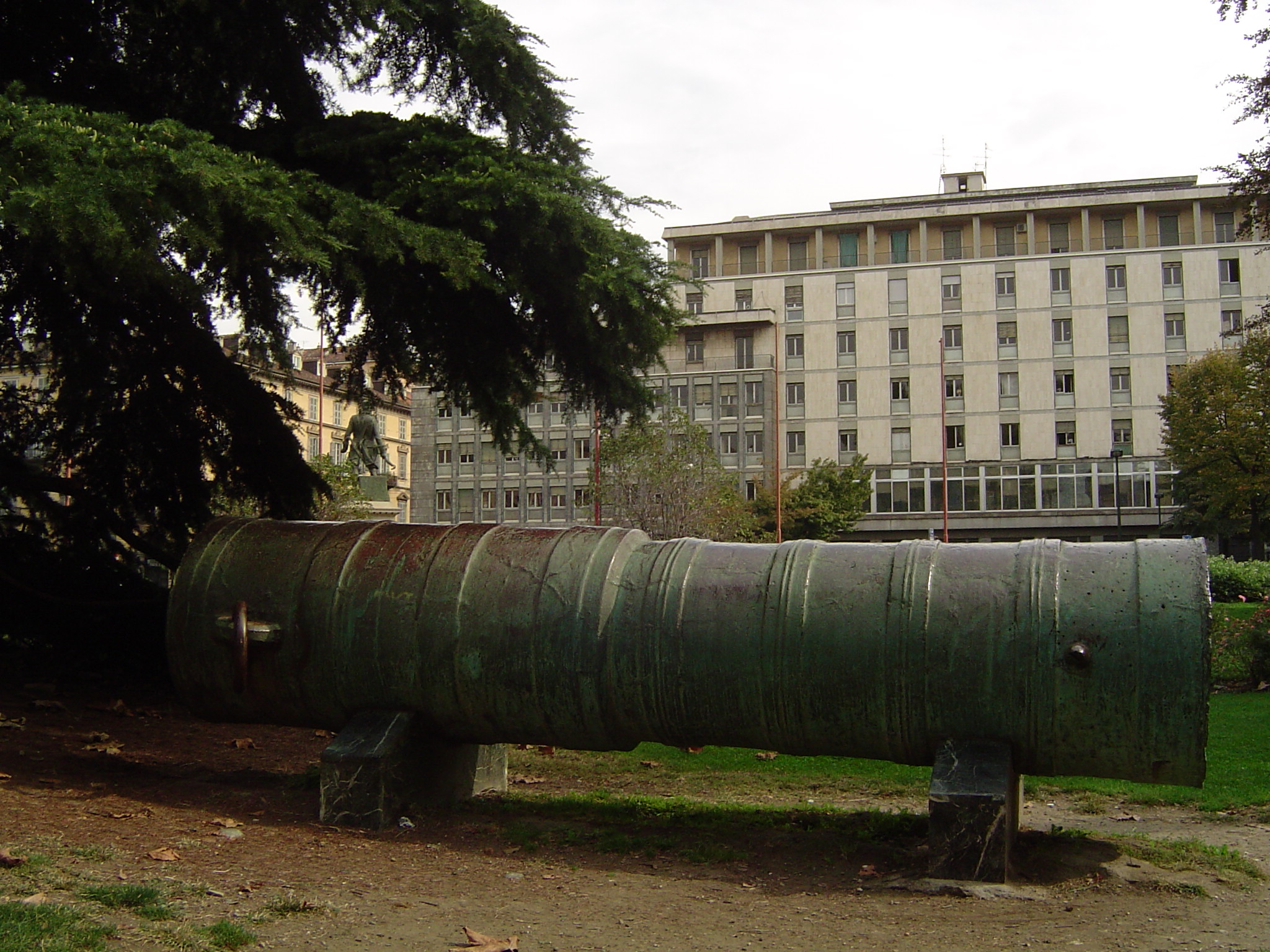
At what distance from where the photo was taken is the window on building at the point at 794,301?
215 feet

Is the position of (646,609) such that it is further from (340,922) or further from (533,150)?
(533,150)

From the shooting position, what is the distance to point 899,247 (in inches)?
2542

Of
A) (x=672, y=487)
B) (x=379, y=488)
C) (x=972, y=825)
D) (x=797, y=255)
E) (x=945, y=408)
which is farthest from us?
Answer: (x=797, y=255)

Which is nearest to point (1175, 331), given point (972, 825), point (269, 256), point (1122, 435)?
point (1122, 435)

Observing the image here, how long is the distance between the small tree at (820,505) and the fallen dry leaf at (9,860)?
1667 inches

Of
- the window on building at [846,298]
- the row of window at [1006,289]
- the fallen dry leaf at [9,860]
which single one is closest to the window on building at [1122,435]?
the row of window at [1006,289]

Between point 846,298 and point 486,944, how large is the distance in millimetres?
61245

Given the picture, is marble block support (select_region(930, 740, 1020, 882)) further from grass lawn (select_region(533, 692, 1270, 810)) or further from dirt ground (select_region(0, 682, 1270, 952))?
grass lawn (select_region(533, 692, 1270, 810))

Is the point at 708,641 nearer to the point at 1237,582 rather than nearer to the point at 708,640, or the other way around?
the point at 708,640

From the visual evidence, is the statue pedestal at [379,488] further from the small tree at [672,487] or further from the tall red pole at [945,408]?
the tall red pole at [945,408]

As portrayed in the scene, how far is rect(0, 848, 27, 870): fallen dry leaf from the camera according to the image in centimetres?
593

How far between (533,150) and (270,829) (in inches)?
280

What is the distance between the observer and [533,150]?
1206 cm

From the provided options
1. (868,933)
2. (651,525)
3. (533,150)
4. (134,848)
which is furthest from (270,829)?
(651,525)
